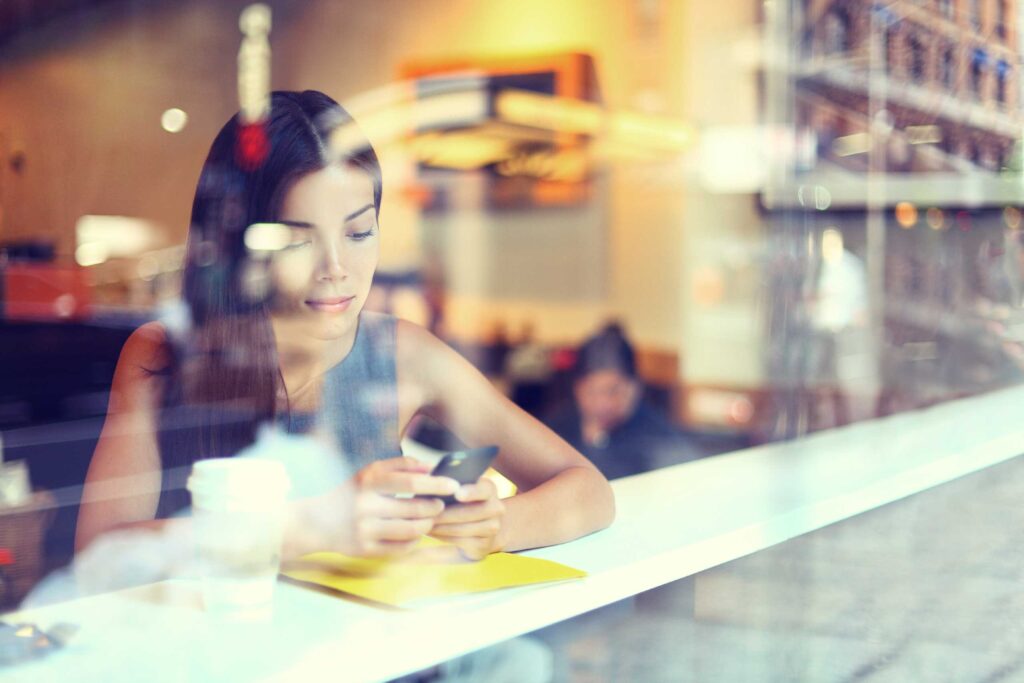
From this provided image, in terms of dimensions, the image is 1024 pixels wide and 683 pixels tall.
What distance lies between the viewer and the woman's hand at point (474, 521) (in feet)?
2.97

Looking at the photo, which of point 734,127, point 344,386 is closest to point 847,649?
point 344,386

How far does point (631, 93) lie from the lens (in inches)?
193

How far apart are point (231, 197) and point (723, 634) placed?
84cm

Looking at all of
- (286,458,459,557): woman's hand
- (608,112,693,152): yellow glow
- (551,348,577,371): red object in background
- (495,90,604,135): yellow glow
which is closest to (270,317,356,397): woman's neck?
(286,458,459,557): woman's hand

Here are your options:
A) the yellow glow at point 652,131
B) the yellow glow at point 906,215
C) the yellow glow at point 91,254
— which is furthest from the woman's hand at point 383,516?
the yellow glow at point 652,131

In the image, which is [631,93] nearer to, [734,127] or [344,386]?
[734,127]

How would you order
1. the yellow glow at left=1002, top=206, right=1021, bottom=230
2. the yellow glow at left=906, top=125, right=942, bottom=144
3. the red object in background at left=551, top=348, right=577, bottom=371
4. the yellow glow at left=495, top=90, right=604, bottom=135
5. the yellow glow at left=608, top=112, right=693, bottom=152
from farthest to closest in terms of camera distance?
the yellow glow at left=608, top=112, right=693, bottom=152
the yellow glow at left=495, top=90, right=604, bottom=135
the red object in background at left=551, top=348, right=577, bottom=371
the yellow glow at left=906, top=125, right=942, bottom=144
the yellow glow at left=1002, top=206, right=1021, bottom=230

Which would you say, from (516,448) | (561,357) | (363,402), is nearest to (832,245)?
(516,448)

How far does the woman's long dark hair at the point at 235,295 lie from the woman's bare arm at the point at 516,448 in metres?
0.19

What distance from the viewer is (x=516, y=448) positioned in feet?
4.03

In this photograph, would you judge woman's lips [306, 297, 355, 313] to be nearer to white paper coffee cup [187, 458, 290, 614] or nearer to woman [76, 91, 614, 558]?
woman [76, 91, 614, 558]

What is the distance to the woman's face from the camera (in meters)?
1.07

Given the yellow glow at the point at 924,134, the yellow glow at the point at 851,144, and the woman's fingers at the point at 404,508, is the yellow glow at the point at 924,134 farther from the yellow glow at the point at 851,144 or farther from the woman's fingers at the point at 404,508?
the woman's fingers at the point at 404,508

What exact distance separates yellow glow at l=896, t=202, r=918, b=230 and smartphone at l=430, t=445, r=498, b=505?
1455mm
